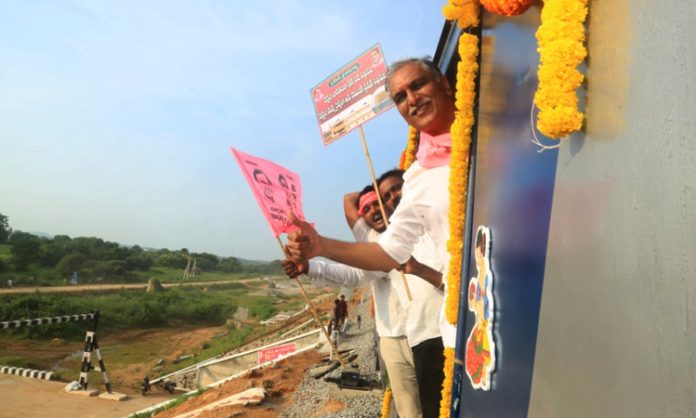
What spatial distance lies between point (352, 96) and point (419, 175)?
4.94ft

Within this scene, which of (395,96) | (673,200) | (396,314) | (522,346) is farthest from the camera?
(396,314)

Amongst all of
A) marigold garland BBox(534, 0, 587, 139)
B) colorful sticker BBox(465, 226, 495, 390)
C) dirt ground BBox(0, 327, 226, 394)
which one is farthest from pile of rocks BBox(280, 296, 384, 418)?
dirt ground BBox(0, 327, 226, 394)

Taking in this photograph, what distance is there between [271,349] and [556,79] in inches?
526

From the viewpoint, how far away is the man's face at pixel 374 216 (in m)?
3.32

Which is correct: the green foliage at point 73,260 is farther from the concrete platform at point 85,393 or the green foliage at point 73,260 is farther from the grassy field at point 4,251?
the concrete platform at point 85,393

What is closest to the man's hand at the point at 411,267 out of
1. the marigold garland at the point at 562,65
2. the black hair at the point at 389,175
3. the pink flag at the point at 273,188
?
the pink flag at the point at 273,188

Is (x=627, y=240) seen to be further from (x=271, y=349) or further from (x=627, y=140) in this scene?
(x=271, y=349)

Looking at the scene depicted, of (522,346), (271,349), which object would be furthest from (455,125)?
(271,349)

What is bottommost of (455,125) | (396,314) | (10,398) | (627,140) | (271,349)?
(10,398)

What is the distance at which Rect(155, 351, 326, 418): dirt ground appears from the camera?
21.5 feet

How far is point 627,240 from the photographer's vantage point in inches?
29.0

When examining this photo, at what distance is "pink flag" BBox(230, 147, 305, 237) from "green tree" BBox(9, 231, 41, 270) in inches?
2365

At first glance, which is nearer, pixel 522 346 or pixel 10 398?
pixel 522 346

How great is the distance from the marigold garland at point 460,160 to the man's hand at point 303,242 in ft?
1.83
